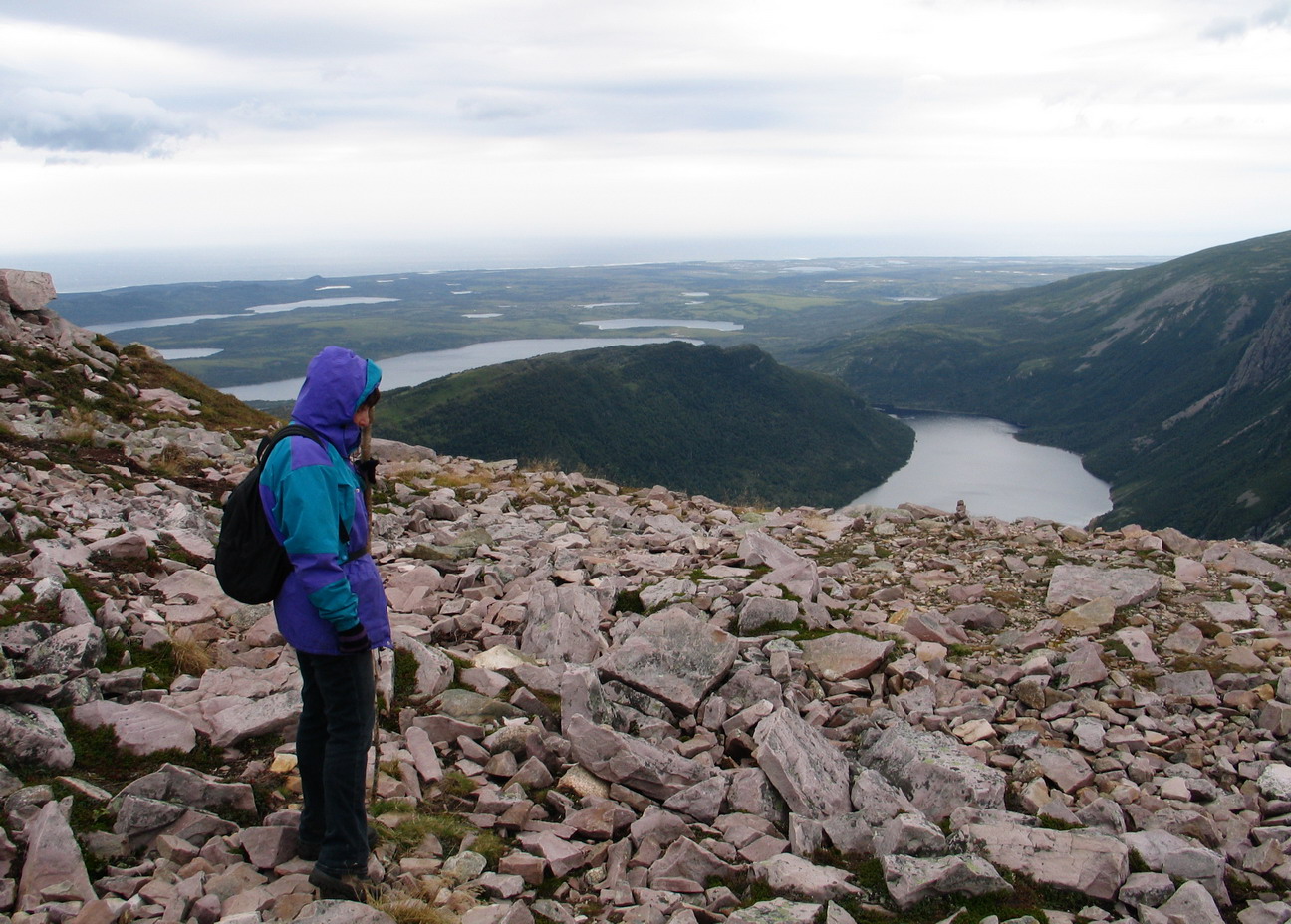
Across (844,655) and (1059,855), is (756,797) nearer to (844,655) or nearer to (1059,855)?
(1059,855)

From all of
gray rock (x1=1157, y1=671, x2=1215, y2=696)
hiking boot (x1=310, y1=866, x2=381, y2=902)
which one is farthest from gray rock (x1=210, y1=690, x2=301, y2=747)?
gray rock (x1=1157, y1=671, x2=1215, y2=696)

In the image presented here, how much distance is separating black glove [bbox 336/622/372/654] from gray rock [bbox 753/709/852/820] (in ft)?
11.6

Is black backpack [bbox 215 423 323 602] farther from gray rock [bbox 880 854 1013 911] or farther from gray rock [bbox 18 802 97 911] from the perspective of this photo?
gray rock [bbox 880 854 1013 911]

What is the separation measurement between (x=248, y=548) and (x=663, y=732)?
166 inches

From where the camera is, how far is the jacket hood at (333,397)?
516cm

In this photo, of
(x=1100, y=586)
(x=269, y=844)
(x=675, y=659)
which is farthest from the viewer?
(x=1100, y=586)

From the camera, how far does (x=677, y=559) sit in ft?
43.2

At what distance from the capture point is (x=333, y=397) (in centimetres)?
521

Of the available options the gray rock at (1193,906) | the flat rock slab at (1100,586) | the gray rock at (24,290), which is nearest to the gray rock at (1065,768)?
the gray rock at (1193,906)

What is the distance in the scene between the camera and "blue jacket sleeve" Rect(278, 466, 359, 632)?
16.0 ft

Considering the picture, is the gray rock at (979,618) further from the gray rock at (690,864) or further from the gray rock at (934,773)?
the gray rock at (690,864)

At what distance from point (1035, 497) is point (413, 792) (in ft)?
538

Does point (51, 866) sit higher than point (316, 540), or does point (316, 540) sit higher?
point (316, 540)

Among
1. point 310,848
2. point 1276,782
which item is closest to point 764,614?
point 1276,782
